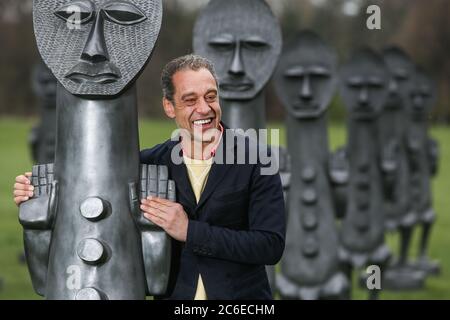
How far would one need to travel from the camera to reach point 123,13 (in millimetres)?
2445

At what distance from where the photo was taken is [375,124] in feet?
21.8

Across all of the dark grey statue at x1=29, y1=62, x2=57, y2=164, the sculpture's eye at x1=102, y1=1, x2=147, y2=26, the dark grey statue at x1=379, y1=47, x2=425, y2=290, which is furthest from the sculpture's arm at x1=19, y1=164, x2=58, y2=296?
the dark grey statue at x1=379, y1=47, x2=425, y2=290

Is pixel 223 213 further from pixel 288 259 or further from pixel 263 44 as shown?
pixel 288 259

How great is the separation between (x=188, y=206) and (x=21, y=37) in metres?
23.3

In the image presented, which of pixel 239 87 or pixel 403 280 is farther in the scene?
pixel 403 280

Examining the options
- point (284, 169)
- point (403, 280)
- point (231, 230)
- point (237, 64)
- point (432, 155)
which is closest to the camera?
point (231, 230)

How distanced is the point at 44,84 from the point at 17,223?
502 centimetres

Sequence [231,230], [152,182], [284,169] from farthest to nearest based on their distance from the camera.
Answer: [284,169] → [152,182] → [231,230]

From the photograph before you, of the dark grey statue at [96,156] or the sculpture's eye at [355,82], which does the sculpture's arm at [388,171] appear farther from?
the dark grey statue at [96,156]

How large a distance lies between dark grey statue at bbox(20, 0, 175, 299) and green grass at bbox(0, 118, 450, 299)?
4229mm

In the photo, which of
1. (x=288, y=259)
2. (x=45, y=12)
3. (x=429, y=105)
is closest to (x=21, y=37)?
(x=429, y=105)

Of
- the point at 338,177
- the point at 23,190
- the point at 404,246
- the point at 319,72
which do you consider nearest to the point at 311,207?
the point at 338,177

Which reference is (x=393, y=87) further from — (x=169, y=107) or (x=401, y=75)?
(x=169, y=107)

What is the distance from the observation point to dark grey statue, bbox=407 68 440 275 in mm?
8180
